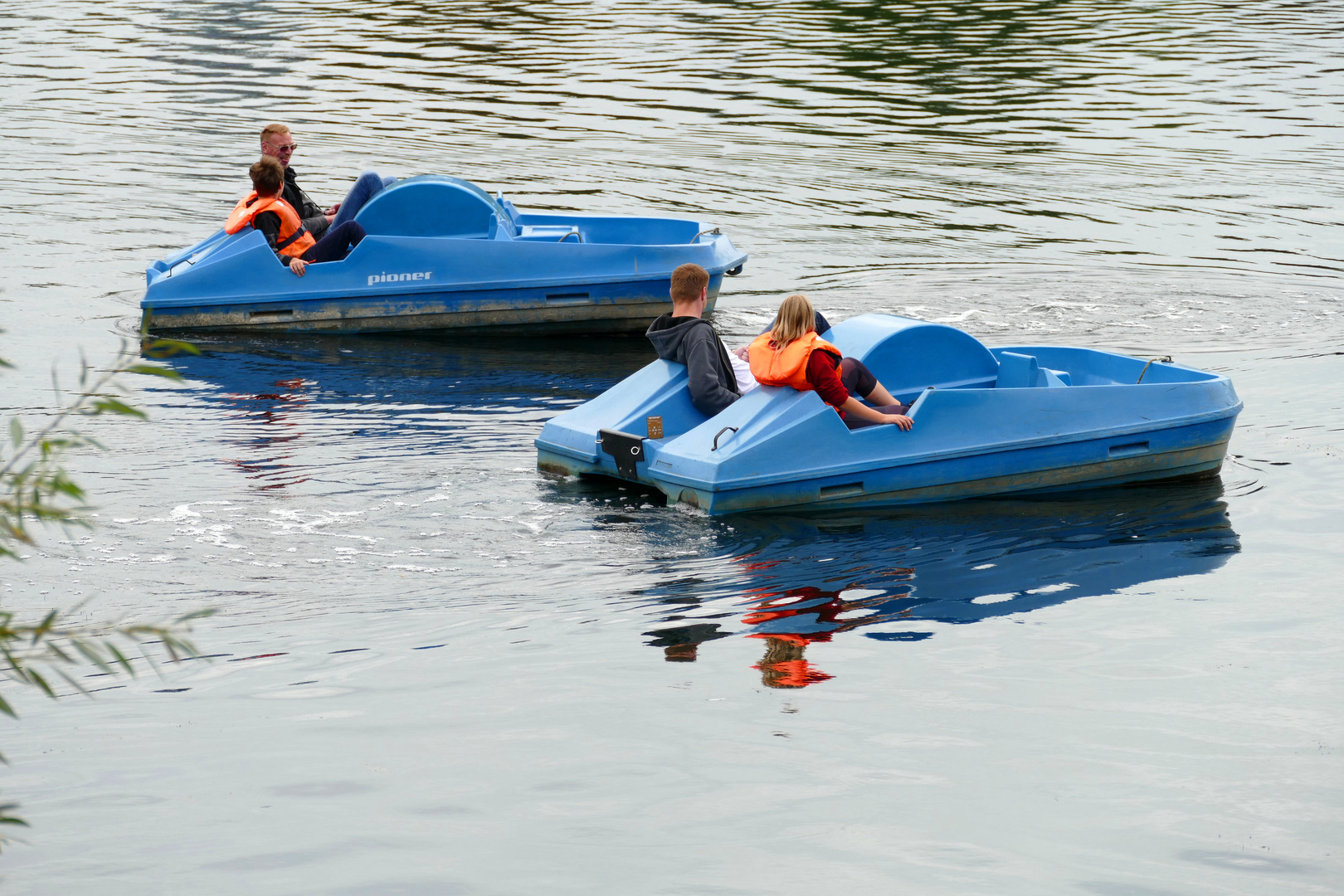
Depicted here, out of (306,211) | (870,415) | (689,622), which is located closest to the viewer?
(689,622)

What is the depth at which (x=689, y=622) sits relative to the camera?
6941 millimetres

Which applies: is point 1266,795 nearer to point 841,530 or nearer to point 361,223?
point 841,530

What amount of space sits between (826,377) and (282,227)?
5800 mm

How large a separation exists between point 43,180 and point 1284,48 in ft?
71.0

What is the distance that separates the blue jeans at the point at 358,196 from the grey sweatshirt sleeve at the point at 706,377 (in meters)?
4.81

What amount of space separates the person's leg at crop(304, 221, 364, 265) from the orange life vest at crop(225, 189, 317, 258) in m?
0.07

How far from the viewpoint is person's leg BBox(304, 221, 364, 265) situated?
12477 millimetres

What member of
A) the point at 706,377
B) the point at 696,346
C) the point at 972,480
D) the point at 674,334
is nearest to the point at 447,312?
the point at 674,334

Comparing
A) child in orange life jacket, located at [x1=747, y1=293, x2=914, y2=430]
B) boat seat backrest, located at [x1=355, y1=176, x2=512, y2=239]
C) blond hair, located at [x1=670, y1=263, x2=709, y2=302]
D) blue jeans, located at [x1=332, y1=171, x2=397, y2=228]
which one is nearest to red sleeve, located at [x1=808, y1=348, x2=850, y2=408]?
child in orange life jacket, located at [x1=747, y1=293, x2=914, y2=430]

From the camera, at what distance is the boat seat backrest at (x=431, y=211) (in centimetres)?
1244

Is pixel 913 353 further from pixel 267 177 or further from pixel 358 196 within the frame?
Answer: pixel 267 177

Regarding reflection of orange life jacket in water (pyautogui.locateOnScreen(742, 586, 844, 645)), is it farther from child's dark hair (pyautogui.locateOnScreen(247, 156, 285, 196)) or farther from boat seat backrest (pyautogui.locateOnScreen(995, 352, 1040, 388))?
child's dark hair (pyautogui.locateOnScreen(247, 156, 285, 196))

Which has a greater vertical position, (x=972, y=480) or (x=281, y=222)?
(x=281, y=222)

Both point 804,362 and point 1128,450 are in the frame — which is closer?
point 804,362
